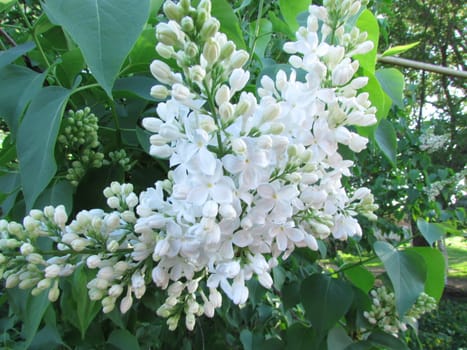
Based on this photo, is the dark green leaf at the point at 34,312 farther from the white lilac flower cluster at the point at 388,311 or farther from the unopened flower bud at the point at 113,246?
the white lilac flower cluster at the point at 388,311

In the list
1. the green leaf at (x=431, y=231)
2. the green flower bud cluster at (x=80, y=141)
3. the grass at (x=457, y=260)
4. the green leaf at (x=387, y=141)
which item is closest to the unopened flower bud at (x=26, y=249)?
the green flower bud cluster at (x=80, y=141)

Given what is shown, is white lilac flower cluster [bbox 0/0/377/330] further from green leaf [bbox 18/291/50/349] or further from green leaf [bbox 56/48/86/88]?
green leaf [bbox 56/48/86/88]

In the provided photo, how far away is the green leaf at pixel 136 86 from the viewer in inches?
32.3

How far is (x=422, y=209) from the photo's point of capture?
332cm

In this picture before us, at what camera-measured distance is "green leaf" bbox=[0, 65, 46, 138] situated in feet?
2.52

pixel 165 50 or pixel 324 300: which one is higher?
pixel 165 50

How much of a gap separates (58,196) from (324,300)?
600 mm

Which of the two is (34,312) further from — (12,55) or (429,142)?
(429,142)

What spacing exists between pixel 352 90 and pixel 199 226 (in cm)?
31

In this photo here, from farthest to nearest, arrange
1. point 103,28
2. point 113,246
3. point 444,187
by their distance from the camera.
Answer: point 444,187 → point 113,246 → point 103,28

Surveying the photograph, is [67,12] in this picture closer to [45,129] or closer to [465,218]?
[45,129]

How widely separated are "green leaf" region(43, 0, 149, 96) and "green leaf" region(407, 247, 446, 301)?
827 millimetres

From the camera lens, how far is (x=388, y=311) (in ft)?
3.81

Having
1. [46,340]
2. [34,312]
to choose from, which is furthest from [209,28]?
[46,340]
